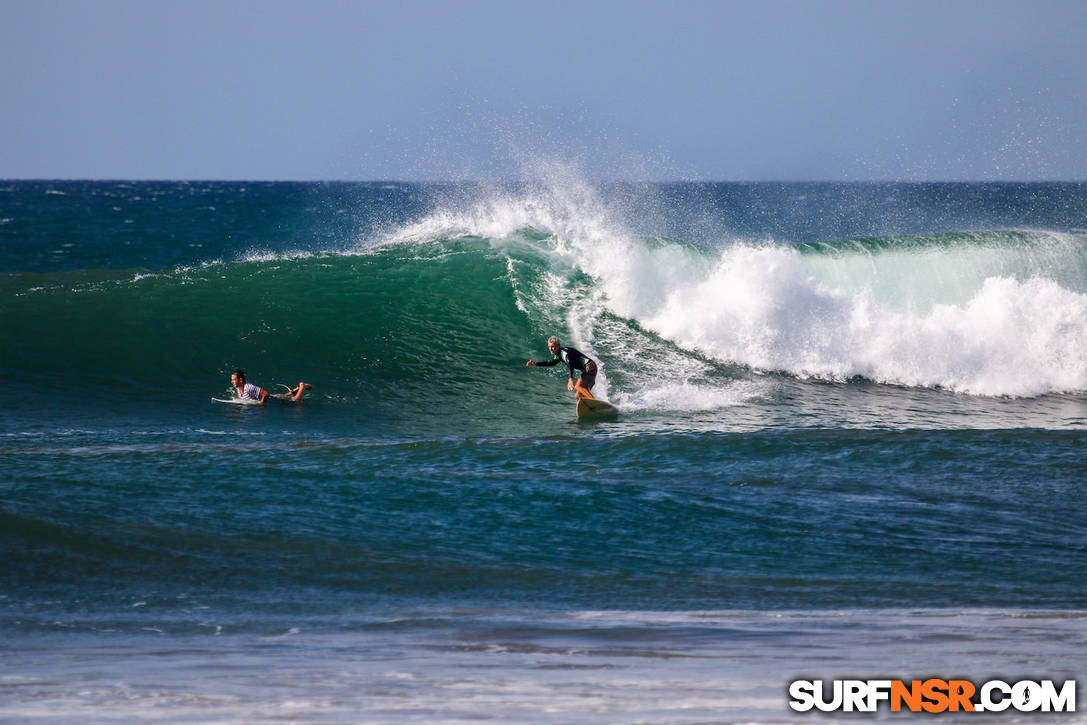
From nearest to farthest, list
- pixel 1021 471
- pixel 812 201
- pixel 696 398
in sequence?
pixel 1021 471
pixel 696 398
pixel 812 201

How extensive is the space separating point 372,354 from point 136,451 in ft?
18.3

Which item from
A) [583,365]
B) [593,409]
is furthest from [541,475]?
[583,365]

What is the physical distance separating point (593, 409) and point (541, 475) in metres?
3.25

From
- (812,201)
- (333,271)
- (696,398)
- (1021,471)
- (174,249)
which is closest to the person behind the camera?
(1021,471)

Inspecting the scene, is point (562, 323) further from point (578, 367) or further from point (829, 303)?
point (829, 303)

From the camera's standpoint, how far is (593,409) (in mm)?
12930

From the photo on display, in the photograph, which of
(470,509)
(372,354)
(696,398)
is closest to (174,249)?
(372,354)

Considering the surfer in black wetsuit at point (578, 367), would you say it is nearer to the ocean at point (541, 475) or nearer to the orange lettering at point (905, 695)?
the ocean at point (541, 475)

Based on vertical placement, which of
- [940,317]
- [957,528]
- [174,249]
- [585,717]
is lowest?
[585,717]

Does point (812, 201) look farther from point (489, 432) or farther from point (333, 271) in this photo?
point (489, 432)

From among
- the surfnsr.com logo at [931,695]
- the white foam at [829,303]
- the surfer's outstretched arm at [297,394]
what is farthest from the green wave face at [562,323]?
the surfnsr.com logo at [931,695]

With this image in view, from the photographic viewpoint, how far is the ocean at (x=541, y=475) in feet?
17.7

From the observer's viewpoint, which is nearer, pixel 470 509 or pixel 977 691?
pixel 977 691

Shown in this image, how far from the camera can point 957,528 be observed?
27.5 feet
